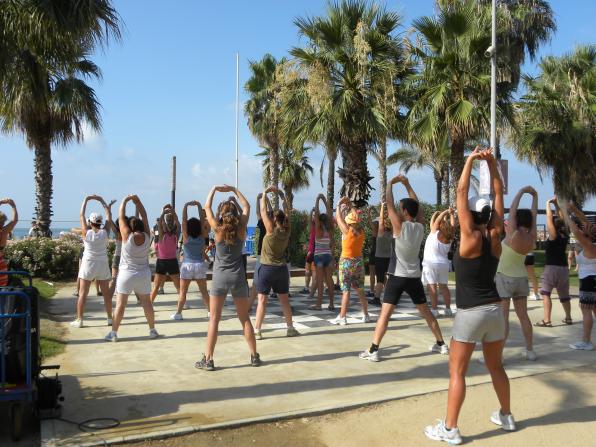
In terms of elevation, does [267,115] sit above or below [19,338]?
above

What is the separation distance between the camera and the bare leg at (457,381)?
3.90 metres

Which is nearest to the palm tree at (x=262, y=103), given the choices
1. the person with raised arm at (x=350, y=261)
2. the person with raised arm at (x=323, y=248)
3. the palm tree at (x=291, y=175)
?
the palm tree at (x=291, y=175)

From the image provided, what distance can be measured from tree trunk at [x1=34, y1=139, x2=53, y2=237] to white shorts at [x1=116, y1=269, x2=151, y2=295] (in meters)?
10.6

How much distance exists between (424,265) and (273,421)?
17.2 ft

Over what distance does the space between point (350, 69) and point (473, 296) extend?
41.9 feet

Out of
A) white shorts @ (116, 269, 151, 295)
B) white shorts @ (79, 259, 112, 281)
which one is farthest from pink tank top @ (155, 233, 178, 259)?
white shorts @ (116, 269, 151, 295)

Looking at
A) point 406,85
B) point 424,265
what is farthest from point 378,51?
point 424,265

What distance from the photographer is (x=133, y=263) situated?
22.9ft

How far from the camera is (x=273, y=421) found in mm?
4305

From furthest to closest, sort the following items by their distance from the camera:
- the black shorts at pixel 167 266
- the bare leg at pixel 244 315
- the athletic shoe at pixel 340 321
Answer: the black shorts at pixel 167 266 → the athletic shoe at pixel 340 321 → the bare leg at pixel 244 315

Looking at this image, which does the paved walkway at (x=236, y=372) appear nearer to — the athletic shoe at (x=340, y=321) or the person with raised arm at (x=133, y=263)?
the athletic shoe at (x=340, y=321)

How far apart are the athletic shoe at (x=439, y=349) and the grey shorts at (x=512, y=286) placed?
36.4 inches

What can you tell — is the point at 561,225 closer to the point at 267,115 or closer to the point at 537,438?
the point at 537,438

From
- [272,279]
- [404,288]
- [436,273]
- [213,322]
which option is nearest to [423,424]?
[404,288]
